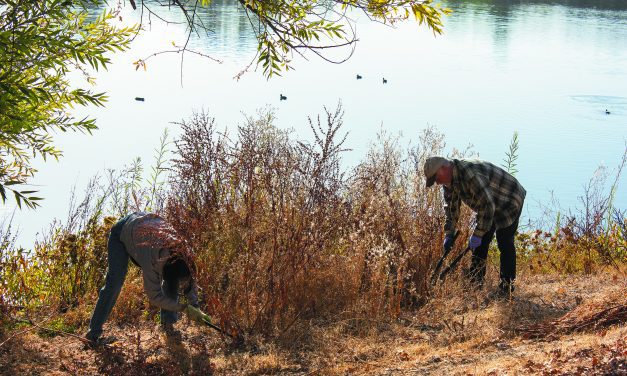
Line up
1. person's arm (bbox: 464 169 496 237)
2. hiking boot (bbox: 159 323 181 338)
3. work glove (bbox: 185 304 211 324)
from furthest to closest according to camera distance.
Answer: person's arm (bbox: 464 169 496 237) → hiking boot (bbox: 159 323 181 338) → work glove (bbox: 185 304 211 324)

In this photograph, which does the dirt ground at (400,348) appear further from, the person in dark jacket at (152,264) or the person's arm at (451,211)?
the person's arm at (451,211)

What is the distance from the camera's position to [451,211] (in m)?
7.71

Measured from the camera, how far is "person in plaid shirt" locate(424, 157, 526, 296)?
7164 mm

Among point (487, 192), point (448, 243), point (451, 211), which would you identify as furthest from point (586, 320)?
point (451, 211)

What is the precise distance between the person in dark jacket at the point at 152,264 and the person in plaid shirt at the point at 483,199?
2401 mm

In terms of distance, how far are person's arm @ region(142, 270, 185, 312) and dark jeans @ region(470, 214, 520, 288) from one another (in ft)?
9.78

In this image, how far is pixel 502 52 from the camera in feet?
103

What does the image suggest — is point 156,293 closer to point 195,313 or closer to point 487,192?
point 195,313

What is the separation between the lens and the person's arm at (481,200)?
712 centimetres

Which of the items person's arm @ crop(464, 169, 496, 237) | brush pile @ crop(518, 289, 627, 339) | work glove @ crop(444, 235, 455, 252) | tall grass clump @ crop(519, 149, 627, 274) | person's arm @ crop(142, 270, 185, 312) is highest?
person's arm @ crop(464, 169, 496, 237)

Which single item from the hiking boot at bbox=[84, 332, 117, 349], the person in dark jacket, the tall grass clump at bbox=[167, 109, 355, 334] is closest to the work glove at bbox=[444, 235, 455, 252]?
the tall grass clump at bbox=[167, 109, 355, 334]

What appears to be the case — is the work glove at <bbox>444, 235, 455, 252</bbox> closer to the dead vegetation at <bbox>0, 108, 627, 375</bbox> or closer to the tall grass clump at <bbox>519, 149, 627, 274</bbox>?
the dead vegetation at <bbox>0, 108, 627, 375</bbox>

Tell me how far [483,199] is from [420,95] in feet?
54.0

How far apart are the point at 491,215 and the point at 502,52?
25581mm
